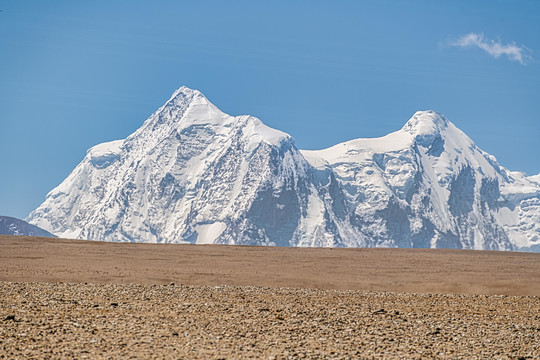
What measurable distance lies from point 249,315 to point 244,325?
199 centimetres

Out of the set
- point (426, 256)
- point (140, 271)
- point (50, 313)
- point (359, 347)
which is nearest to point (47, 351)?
point (50, 313)

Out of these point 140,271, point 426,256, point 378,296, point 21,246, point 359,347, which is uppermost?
point 426,256

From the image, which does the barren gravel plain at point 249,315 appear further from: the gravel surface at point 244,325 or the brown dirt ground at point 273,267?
the brown dirt ground at point 273,267

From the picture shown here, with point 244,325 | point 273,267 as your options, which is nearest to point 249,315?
point 244,325

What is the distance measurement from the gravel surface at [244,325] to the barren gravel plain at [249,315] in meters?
0.04

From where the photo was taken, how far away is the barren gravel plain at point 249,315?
A: 22.7 meters

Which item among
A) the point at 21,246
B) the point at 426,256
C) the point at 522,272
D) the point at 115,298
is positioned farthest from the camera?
the point at 426,256

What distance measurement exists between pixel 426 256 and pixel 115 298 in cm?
4824

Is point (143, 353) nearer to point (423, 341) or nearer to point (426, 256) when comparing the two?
point (423, 341)

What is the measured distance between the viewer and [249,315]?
28266 millimetres

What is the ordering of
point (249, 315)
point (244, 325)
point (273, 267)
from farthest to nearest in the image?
point (273, 267) < point (249, 315) < point (244, 325)

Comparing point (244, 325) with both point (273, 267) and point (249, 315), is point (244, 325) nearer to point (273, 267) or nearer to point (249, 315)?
point (249, 315)

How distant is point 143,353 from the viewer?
70.3 ft

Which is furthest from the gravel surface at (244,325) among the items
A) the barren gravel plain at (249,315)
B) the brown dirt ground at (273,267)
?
the brown dirt ground at (273,267)
